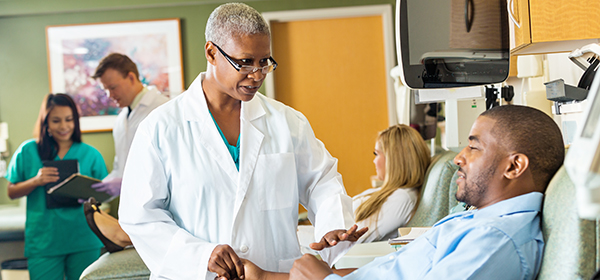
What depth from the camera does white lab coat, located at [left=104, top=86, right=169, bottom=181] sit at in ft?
9.77

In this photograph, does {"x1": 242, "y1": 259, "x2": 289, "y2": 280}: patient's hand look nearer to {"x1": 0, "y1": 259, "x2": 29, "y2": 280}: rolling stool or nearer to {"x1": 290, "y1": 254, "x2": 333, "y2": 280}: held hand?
{"x1": 290, "y1": 254, "x2": 333, "y2": 280}: held hand

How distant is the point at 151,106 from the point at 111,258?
1143 mm

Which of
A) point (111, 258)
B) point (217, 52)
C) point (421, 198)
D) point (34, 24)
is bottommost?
point (111, 258)

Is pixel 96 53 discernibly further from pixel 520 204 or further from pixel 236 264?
pixel 520 204

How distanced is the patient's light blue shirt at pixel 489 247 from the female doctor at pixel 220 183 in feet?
0.85

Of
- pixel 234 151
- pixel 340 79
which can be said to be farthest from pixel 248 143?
pixel 340 79

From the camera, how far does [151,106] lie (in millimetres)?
2977

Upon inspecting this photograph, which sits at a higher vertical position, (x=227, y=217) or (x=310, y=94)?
(x=310, y=94)

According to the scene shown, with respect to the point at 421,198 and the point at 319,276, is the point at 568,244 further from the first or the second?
the point at 421,198

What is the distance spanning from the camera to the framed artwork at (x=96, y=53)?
12.8 feet

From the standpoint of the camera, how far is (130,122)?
118 inches

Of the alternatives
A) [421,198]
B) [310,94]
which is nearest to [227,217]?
[421,198]

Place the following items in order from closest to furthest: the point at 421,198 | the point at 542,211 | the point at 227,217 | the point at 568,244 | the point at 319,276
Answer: the point at 568,244, the point at 542,211, the point at 319,276, the point at 227,217, the point at 421,198

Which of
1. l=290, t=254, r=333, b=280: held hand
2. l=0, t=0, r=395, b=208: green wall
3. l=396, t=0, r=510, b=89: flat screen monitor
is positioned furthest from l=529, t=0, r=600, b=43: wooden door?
l=0, t=0, r=395, b=208: green wall
